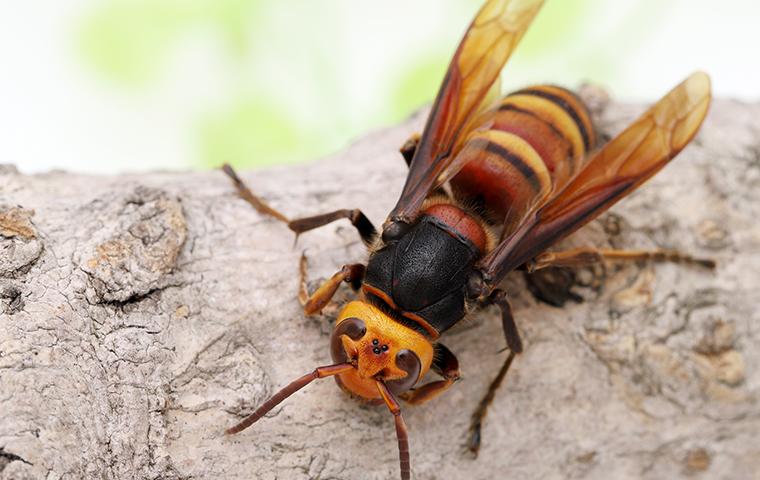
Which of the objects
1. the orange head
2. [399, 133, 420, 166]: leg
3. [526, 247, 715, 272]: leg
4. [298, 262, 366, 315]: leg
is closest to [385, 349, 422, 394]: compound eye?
the orange head

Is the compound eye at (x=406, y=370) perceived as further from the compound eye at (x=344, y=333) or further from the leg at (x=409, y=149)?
the leg at (x=409, y=149)

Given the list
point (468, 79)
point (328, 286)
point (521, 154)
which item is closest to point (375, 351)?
point (328, 286)

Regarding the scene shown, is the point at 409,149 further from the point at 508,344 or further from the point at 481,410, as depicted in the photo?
the point at 481,410

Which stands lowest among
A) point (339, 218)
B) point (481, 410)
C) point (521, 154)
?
point (481, 410)

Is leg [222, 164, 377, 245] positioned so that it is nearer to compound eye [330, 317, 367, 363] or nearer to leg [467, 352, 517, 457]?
compound eye [330, 317, 367, 363]

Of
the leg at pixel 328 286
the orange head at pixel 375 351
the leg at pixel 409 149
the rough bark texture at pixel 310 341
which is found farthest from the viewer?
the leg at pixel 409 149

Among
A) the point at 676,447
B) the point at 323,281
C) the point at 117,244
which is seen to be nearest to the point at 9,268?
the point at 117,244

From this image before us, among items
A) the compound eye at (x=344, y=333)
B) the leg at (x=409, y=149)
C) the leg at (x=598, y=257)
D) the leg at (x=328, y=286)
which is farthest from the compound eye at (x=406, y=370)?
the leg at (x=409, y=149)
